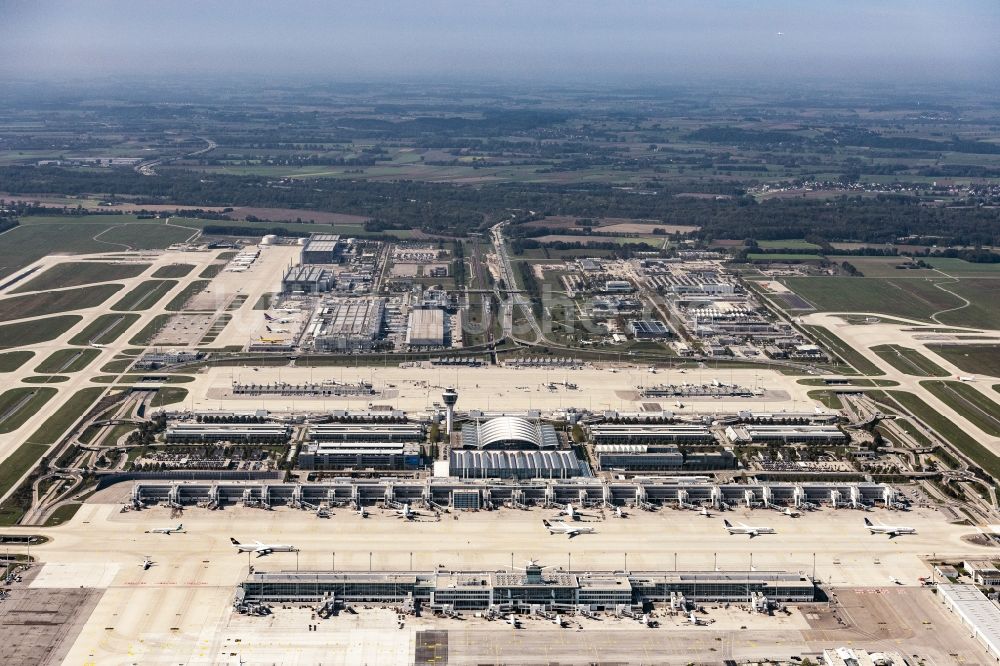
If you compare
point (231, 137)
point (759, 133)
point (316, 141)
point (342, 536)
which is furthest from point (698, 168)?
point (342, 536)

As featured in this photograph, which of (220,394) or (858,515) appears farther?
(220,394)

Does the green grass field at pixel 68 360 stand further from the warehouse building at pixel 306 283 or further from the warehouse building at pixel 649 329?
the warehouse building at pixel 649 329

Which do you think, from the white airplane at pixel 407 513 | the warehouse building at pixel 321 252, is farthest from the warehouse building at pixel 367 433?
the warehouse building at pixel 321 252

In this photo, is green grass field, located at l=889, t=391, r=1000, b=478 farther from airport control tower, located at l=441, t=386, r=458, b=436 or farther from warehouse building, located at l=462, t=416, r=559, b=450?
airport control tower, located at l=441, t=386, r=458, b=436

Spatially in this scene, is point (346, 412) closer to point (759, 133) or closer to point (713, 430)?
point (713, 430)

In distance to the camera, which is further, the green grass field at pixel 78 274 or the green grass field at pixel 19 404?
the green grass field at pixel 78 274
